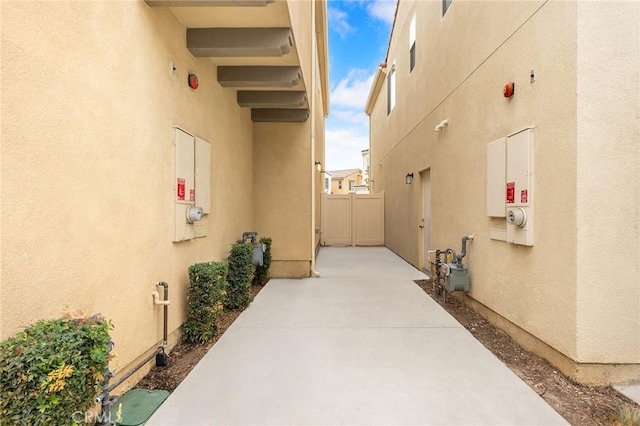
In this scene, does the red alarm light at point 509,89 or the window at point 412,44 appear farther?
the window at point 412,44

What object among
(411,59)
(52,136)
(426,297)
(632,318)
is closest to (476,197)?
(426,297)

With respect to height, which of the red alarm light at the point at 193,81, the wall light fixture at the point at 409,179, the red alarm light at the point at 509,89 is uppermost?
the red alarm light at the point at 193,81

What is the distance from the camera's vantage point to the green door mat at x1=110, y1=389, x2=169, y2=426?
7.57 feet

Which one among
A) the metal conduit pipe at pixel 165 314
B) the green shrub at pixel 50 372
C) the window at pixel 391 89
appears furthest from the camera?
the window at pixel 391 89

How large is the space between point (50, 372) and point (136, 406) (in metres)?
1.15

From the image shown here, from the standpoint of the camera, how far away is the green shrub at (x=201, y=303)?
361 cm

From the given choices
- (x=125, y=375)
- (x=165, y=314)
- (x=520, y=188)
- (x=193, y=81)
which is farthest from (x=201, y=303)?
(x=520, y=188)

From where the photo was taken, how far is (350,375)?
2941 millimetres

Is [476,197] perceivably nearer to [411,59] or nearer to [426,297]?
[426,297]

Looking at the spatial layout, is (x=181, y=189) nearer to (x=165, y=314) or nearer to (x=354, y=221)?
(x=165, y=314)

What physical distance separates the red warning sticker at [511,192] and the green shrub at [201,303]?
353 centimetres

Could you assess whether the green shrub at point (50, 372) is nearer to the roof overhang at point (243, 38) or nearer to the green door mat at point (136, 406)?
the green door mat at point (136, 406)

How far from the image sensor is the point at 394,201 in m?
10.8

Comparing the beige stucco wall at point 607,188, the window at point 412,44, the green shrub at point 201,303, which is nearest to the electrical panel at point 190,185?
the green shrub at point 201,303
